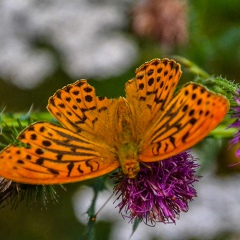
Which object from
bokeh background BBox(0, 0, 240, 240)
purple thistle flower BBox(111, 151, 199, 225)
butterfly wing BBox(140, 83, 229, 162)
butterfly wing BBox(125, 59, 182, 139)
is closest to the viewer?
butterfly wing BBox(140, 83, 229, 162)

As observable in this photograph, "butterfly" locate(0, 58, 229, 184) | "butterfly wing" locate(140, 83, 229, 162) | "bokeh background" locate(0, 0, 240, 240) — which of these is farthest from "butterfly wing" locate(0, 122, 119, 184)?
"bokeh background" locate(0, 0, 240, 240)

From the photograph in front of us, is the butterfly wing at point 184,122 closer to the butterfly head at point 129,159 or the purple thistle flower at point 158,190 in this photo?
the butterfly head at point 129,159

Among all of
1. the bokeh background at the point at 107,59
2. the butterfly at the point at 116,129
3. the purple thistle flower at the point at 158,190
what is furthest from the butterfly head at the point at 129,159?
the bokeh background at the point at 107,59

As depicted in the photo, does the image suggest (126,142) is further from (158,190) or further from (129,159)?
(158,190)

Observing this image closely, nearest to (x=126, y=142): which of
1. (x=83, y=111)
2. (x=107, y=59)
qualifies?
(x=83, y=111)

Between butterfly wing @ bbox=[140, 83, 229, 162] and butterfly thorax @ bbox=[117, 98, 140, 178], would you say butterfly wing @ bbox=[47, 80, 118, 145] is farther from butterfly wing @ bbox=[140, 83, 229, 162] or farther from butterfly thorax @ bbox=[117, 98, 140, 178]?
butterfly wing @ bbox=[140, 83, 229, 162]

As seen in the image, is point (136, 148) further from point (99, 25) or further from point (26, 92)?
point (99, 25)

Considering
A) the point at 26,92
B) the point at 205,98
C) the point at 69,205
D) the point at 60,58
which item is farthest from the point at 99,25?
the point at 205,98
